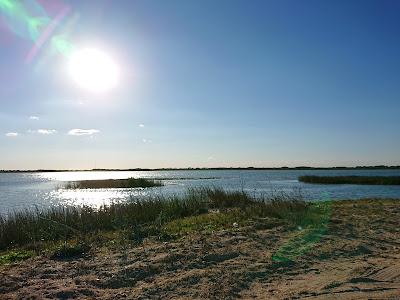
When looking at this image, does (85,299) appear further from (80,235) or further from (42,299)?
(80,235)

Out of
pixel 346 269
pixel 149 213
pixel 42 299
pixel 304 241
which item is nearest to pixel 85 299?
pixel 42 299

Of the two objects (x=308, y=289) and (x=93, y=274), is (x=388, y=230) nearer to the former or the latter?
(x=308, y=289)

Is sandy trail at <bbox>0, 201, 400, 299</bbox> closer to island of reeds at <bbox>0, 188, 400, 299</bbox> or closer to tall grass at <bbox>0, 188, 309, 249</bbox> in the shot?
island of reeds at <bbox>0, 188, 400, 299</bbox>

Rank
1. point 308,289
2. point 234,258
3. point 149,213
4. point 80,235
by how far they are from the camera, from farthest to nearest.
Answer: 1. point 149,213
2. point 80,235
3. point 234,258
4. point 308,289

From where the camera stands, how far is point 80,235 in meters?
12.5

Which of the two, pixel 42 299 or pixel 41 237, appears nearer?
pixel 42 299

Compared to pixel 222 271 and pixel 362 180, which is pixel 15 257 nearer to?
pixel 222 271

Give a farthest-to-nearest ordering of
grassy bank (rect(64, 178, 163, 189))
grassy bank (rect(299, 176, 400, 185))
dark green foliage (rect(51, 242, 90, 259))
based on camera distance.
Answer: grassy bank (rect(64, 178, 163, 189)) → grassy bank (rect(299, 176, 400, 185)) → dark green foliage (rect(51, 242, 90, 259))

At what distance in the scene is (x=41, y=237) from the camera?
519 inches

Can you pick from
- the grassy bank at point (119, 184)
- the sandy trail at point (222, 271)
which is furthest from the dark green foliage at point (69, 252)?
the grassy bank at point (119, 184)

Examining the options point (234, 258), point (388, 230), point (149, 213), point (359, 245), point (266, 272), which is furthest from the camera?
point (149, 213)

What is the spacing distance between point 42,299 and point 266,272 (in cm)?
348

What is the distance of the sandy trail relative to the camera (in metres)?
6.37

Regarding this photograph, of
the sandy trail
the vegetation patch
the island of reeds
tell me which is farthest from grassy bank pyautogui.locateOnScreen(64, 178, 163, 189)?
the sandy trail
